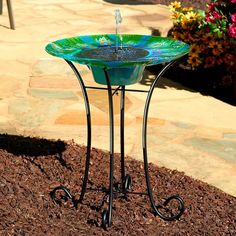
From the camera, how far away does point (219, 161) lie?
458 cm

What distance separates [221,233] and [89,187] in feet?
3.08

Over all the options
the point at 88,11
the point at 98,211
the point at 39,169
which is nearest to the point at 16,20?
the point at 88,11

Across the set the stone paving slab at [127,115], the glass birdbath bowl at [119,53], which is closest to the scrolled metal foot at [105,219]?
the glass birdbath bowl at [119,53]

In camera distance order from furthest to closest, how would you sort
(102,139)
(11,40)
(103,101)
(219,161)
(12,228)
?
(11,40), (103,101), (102,139), (219,161), (12,228)

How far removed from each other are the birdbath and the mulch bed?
8cm

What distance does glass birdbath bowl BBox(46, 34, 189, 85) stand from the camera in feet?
10.4

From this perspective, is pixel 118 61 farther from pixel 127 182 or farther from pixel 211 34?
pixel 211 34

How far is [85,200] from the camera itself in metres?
3.86

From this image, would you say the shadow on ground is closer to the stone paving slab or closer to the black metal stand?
the stone paving slab

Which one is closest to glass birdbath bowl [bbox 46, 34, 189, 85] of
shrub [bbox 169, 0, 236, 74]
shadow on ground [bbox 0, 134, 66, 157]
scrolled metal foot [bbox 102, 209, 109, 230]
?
scrolled metal foot [bbox 102, 209, 109, 230]

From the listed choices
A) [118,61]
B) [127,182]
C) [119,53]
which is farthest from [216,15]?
[118,61]

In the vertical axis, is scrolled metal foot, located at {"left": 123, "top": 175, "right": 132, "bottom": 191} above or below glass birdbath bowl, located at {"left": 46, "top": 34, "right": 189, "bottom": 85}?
below

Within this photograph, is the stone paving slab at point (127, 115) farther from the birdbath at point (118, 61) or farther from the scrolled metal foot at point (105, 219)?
the scrolled metal foot at point (105, 219)

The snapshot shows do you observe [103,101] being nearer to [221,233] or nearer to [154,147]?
[154,147]
